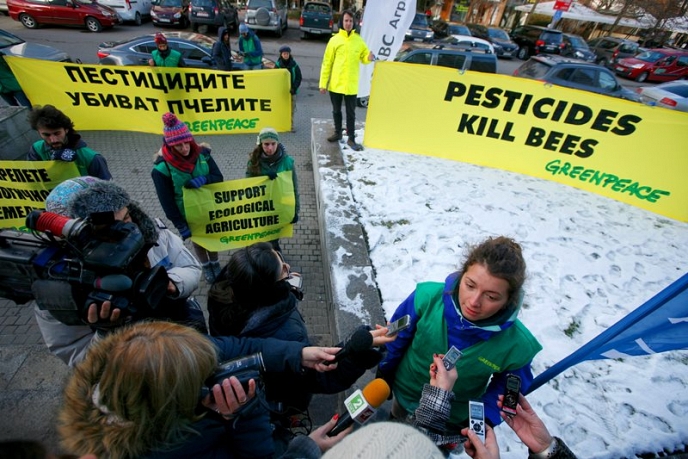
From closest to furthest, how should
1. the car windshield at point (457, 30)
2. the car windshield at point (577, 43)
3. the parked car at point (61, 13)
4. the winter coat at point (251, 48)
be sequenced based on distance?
the winter coat at point (251, 48), the parked car at point (61, 13), the car windshield at point (577, 43), the car windshield at point (457, 30)

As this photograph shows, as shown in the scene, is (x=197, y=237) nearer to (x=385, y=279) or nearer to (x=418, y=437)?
(x=385, y=279)

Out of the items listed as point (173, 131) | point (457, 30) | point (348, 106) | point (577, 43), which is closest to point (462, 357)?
point (173, 131)

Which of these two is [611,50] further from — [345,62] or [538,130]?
[345,62]

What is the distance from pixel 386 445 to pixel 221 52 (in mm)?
9685

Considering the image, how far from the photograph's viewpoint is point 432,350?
6.25ft

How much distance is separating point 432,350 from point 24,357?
3.53m

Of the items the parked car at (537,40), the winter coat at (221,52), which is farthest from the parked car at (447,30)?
the winter coat at (221,52)

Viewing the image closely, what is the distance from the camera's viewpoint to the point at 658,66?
1725 centimetres

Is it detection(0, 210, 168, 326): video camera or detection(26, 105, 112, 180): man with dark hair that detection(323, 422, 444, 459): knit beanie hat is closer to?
detection(0, 210, 168, 326): video camera

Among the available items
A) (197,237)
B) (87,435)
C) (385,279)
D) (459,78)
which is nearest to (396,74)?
(459,78)

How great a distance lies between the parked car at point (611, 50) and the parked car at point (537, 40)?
343cm

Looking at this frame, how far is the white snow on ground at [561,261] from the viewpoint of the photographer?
245 centimetres

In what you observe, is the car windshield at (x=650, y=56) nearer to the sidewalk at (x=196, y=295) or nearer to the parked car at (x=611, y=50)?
the parked car at (x=611, y=50)

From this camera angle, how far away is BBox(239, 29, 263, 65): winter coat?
8.48 meters
